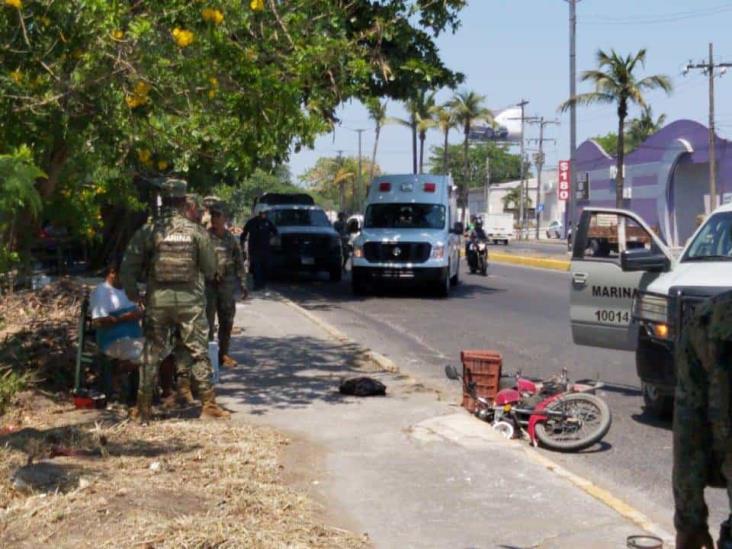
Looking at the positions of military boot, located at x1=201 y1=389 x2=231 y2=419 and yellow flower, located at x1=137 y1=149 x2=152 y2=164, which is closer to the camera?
military boot, located at x1=201 y1=389 x2=231 y2=419

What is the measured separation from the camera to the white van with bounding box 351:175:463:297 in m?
23.0

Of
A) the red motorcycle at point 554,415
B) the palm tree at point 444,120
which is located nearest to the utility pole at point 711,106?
the palm tree at point 444,120

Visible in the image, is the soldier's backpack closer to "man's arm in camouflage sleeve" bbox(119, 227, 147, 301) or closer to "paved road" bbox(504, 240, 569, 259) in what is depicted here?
"man's arm in camouflage sleeve" bbox(119, 227, 147, 301)

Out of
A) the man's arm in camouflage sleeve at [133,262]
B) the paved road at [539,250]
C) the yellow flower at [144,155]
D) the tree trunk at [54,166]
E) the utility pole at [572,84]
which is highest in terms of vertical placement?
the utility pole at [572,84]

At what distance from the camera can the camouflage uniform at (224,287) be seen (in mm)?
11508

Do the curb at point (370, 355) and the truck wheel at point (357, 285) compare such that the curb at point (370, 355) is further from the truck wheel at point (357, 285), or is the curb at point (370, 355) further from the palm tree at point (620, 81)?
the palm tree at point (620, 81)

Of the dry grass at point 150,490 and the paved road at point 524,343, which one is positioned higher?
the dry grass at point 150,490

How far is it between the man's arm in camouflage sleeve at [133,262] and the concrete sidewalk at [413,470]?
4.50 ft

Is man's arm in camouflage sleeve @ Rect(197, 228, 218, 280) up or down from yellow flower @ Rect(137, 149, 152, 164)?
down

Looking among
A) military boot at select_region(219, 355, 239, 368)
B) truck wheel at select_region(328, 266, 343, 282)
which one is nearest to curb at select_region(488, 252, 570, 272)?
truck wheel at select_region(328, 266, 343, 282)

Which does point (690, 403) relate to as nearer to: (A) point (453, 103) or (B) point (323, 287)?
(B) point (323, 287)

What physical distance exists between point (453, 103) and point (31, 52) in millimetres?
60470

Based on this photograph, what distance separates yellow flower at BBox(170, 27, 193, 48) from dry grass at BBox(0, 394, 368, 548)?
108 inches

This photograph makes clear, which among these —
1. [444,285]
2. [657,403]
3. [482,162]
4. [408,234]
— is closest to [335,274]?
[408,234]
